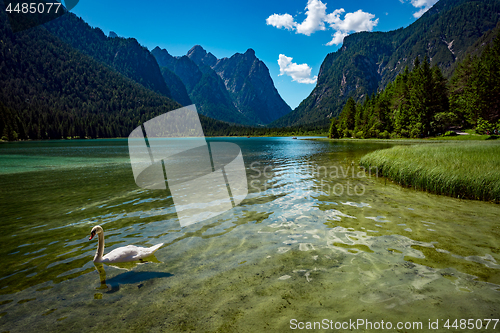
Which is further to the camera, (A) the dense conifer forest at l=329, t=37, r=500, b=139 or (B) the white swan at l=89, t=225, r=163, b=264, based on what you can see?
(A) the dense conifer forest at l=329, t=37, r=500, b=139

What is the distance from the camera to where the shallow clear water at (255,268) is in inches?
181

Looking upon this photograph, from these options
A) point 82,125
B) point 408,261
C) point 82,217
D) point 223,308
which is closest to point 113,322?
point 223,308

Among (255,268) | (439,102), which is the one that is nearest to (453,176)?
(255,268)

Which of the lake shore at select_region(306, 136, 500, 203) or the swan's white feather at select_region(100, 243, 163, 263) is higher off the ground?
the lake shore at select_region(306, 136, 500, 203)

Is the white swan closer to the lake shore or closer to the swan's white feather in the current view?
the swan's white feather

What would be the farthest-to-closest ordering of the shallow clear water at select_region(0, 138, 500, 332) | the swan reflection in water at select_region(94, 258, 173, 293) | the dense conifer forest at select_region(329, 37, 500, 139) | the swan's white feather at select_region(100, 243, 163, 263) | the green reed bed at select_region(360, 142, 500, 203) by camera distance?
the dense conifer forest at select_region(329, 37, 500, 139) < the green reed bed at select_region(360, 142, 500, 203) < the swan's white feather at select_region(100, 243, 163, 263) < the swan reflection in water at select_region(94, 258, 173, 293) < the shallow clear water at select_region(0, 138, 500, 332)

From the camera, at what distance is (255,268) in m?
6.48

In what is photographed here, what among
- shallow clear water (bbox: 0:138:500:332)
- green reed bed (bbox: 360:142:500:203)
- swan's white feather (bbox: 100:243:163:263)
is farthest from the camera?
green reed bed (bbox: 360:142:500:203)

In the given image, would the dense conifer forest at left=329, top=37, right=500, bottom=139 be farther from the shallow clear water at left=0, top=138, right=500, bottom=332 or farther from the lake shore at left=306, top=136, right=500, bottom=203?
the shallow clear water at left=0, top=138, right=500, bottom=332

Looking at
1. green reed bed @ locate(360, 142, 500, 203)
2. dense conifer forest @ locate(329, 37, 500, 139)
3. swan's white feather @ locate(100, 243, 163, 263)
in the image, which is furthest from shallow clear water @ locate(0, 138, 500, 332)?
dense conifer forest @ locate(329, 37, 500, 139)

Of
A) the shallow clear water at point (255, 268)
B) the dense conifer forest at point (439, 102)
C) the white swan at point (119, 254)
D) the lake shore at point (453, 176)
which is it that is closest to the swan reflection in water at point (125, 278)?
the shallow clear water at point (255, 268)

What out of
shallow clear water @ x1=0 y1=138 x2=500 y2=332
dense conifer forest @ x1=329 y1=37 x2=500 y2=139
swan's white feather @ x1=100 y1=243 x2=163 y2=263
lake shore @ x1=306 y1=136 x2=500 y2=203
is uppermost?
dense conifer forest @ x1=329 y1=37 x2=500 y2=139

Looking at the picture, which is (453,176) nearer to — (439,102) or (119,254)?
(119,254)

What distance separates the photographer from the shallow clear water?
4.61 m
